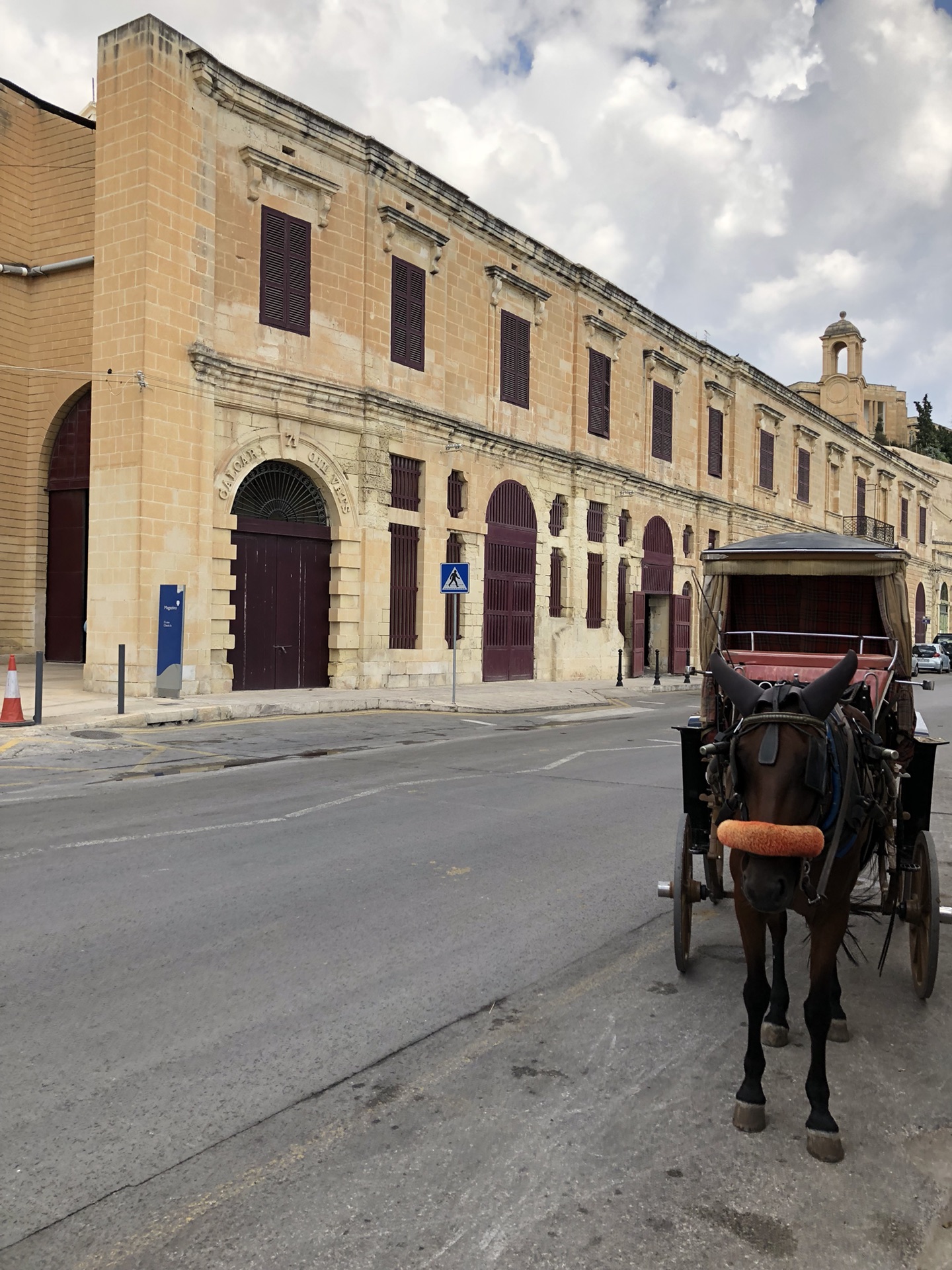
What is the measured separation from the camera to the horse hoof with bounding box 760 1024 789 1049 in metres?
4.05

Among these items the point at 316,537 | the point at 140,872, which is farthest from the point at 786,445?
the point at 140,872

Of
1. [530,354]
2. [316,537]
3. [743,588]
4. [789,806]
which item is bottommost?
[789,806]

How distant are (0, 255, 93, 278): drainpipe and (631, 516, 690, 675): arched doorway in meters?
18.8

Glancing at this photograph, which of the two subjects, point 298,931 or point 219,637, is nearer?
point 298,931

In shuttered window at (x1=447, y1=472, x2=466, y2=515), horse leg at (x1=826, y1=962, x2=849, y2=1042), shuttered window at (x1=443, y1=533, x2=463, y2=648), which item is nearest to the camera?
horse leg at (x1=826, y1=962, x2=849, y2=1042)

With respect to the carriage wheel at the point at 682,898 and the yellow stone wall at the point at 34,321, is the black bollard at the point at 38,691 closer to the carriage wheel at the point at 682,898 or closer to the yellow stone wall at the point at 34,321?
the yellow stone wall at the point at 34,321

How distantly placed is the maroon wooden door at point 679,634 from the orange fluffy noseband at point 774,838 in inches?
1258

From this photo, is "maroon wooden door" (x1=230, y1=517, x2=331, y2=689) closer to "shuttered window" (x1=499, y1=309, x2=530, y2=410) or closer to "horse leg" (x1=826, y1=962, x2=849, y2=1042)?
"shuttered window" (x1=499, y1=309, x2=530, y2=410)

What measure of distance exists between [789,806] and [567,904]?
2.97 meters

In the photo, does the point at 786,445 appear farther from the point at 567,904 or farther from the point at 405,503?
the point at 567,904

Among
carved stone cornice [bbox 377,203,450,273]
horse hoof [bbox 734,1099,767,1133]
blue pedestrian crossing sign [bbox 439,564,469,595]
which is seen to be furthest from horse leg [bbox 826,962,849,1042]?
carved stone cornice [bbox 377,203,450,273]

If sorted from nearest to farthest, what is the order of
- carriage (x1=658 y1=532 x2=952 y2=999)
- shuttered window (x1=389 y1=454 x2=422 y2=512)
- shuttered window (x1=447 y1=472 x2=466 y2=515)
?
1. carriage (x1=658 y1=532 x2=952 y2=999)
2. shuttered window (x1=389 y1=454 x2=422 y2=512)
3. shuttered window (x1=447 y1=472 x2=466 y2=515)

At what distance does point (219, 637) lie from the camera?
62.0 ft

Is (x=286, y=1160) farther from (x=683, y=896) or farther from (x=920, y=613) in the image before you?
(x=920, y=613)
